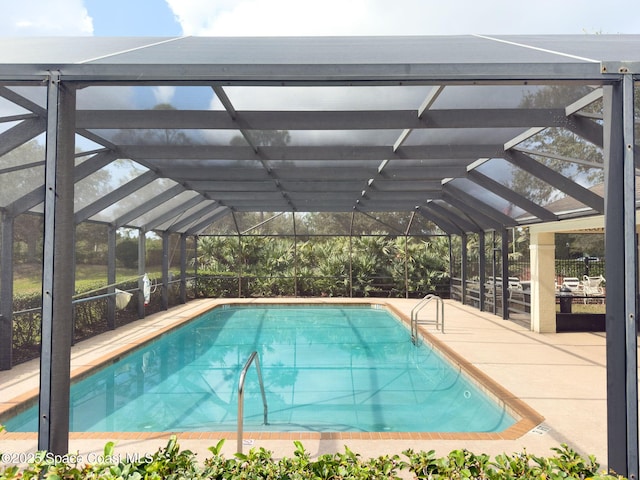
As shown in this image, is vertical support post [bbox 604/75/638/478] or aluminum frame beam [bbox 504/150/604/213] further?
aluminum frame beam [bbox 504/150/604/213]

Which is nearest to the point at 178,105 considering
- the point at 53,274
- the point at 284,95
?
the point at 284,95

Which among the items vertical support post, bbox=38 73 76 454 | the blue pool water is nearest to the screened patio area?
vertical support post, bbox=38 73 76 454

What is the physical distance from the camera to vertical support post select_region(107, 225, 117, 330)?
984cm

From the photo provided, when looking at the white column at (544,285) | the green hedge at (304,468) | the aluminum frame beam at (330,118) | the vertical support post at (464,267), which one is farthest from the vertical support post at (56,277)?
the vertical support post at (464,267)

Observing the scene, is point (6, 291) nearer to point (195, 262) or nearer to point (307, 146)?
point (307, 146)

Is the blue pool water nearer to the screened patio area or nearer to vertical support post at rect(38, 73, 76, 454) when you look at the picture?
the screened patio area

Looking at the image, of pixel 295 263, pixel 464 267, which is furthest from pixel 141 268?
pixel 464 267

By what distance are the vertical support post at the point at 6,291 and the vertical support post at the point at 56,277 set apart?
430 centimetres

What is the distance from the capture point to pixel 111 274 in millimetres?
9859

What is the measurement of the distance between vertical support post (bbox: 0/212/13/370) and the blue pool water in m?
1.17

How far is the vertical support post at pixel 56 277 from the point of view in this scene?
2.58m

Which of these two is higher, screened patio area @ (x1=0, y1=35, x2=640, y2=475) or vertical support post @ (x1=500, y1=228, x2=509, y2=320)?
screened patio area @ (x1=0, y1=35, x2=640, y2=475)

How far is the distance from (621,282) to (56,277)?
324 cm

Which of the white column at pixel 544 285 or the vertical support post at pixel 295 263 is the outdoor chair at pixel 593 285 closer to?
the white column at pixel 544 285
